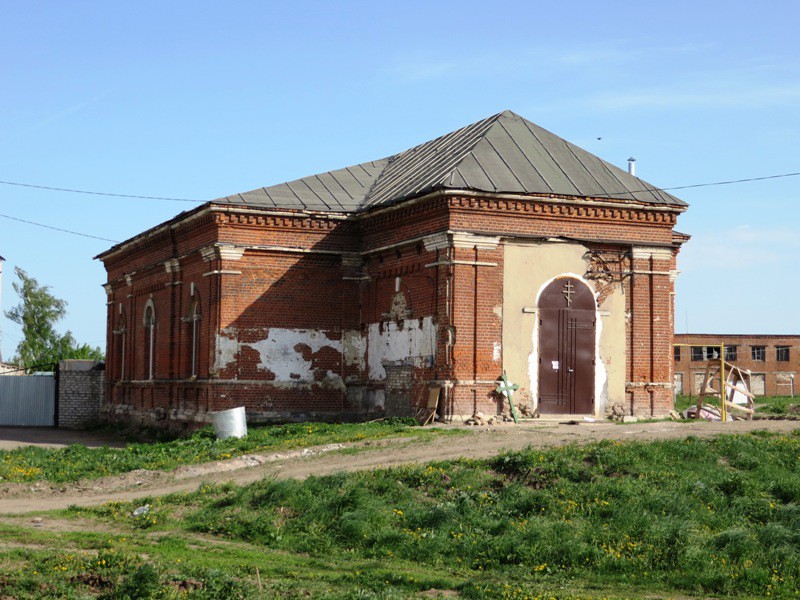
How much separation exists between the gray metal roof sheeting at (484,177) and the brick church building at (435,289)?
55 millimetres

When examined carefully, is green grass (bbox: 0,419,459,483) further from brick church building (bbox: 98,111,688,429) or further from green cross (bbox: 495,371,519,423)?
green cross (bbox: 495,371,519,423)

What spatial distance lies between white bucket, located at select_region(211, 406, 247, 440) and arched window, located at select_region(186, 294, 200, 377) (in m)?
4.13

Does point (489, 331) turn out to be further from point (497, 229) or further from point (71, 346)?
point (71, 346)

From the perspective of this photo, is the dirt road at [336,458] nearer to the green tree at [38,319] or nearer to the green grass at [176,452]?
the green grass at [176,452]

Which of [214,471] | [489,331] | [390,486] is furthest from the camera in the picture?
[489,331]

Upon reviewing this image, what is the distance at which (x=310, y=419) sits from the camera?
2531cm

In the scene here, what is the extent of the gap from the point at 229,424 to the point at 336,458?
14.5 ft

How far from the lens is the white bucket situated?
22281mm

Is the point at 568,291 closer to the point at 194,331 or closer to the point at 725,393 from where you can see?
the point at 725,393

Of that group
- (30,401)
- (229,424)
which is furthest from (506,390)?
(30,401)

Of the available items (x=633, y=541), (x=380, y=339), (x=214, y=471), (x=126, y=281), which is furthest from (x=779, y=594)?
(x=126, y=281)

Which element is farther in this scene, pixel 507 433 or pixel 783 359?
pixel 783 359

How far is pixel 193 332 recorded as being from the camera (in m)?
27.0

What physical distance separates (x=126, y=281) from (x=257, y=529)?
811 inches
